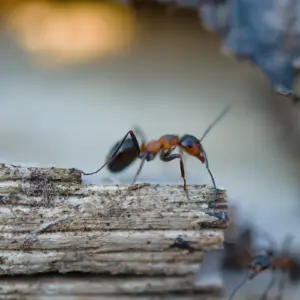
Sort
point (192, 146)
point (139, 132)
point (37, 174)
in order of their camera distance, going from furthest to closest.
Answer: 1. point (139, 132)
2. point (192, 146)
3. point (37, 174)

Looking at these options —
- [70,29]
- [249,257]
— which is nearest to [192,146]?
[249,257]

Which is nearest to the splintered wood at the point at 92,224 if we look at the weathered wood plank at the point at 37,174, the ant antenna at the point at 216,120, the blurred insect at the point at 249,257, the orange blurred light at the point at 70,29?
the weathered wood plank at the point at 37,174

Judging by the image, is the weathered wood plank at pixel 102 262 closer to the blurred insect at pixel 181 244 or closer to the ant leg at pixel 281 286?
the blurred insect at pixel 181 244

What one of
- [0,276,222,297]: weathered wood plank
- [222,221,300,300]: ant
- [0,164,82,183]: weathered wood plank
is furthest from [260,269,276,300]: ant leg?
[0,164,82,183]: weathered wood plank

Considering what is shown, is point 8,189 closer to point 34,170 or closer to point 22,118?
point 34,170

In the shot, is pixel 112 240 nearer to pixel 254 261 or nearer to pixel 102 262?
pixel 102 262

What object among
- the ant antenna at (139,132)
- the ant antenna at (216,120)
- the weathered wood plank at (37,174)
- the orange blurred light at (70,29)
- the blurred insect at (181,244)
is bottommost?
the blurred insect at (181,244)
